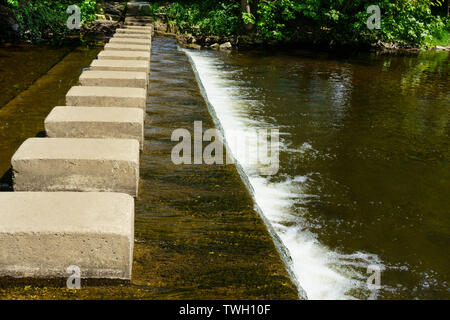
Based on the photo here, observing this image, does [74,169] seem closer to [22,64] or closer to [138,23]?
[22,64]

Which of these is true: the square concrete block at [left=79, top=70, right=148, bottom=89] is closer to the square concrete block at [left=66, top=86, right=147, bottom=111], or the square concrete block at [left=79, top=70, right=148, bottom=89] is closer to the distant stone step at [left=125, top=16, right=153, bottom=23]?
the square concrete block at [left=66, top=86, right=147, bottom=111]

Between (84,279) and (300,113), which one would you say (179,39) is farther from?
(84,279)

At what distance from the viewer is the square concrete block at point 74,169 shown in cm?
311

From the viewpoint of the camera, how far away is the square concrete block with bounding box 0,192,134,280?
7.53 ft

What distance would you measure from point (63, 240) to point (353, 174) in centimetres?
379

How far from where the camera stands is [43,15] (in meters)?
13.7

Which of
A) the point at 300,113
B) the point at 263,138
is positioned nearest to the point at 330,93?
the point at 300,113

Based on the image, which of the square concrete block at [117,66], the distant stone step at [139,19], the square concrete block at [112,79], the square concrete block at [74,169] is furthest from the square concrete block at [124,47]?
the distant stone step at [139,19]

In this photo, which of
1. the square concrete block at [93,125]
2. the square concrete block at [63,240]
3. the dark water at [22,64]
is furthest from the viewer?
the dark water at [22,64]

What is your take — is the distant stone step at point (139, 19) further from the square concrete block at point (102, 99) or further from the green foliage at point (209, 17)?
the square concrete block at point (102, 99)

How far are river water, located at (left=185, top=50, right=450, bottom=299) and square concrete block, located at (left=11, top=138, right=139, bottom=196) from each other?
144 cm

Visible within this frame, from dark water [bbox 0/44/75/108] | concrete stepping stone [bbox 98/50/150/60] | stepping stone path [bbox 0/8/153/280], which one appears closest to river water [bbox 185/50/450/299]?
concrete stepping stone [bbox 98/50/150/60]

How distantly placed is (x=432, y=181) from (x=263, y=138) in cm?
233
